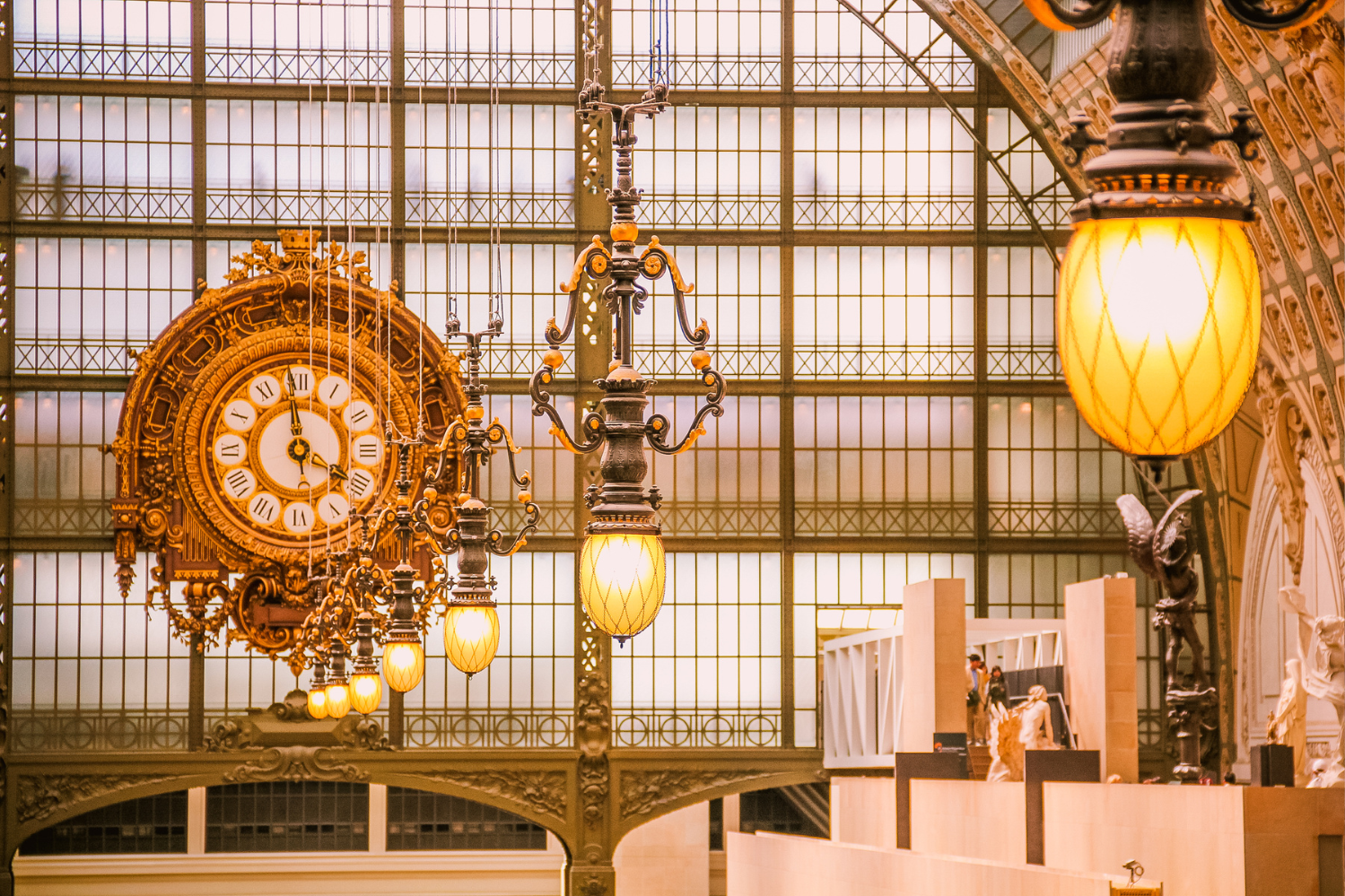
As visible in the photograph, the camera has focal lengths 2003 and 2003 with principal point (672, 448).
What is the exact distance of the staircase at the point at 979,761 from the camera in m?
18.5

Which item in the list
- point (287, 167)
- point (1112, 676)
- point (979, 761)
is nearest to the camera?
point (1112, 676)

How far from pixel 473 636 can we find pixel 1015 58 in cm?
1399

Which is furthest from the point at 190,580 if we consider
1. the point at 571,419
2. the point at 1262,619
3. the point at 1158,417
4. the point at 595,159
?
the point at 1158,417

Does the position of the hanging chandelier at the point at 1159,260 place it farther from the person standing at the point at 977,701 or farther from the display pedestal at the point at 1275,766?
the person standing at the point at 977,701

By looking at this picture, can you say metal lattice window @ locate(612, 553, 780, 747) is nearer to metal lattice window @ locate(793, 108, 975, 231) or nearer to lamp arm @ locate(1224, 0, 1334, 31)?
metal lattice window @ locate(793, 108, 975, 231)

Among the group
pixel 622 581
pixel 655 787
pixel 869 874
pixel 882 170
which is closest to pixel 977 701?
pixel 869 874

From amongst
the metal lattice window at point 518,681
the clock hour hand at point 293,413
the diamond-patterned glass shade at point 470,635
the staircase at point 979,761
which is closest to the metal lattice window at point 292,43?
the clock hour hand at point 293,413

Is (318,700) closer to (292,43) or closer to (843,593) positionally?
(843,593)

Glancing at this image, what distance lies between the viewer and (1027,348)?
23359mm

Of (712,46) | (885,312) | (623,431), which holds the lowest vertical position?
(623,431)

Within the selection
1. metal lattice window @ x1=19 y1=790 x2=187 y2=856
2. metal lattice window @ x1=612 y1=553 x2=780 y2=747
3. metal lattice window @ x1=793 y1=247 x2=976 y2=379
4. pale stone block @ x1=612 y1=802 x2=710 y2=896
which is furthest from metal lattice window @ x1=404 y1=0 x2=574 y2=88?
metal lattice window @ x1=19 y1=790 x2=187 y2=856

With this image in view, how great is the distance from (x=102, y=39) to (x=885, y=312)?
9.55m

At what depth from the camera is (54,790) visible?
22047mm

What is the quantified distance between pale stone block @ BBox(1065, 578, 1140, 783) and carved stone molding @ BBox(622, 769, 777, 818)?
27.0 feet
